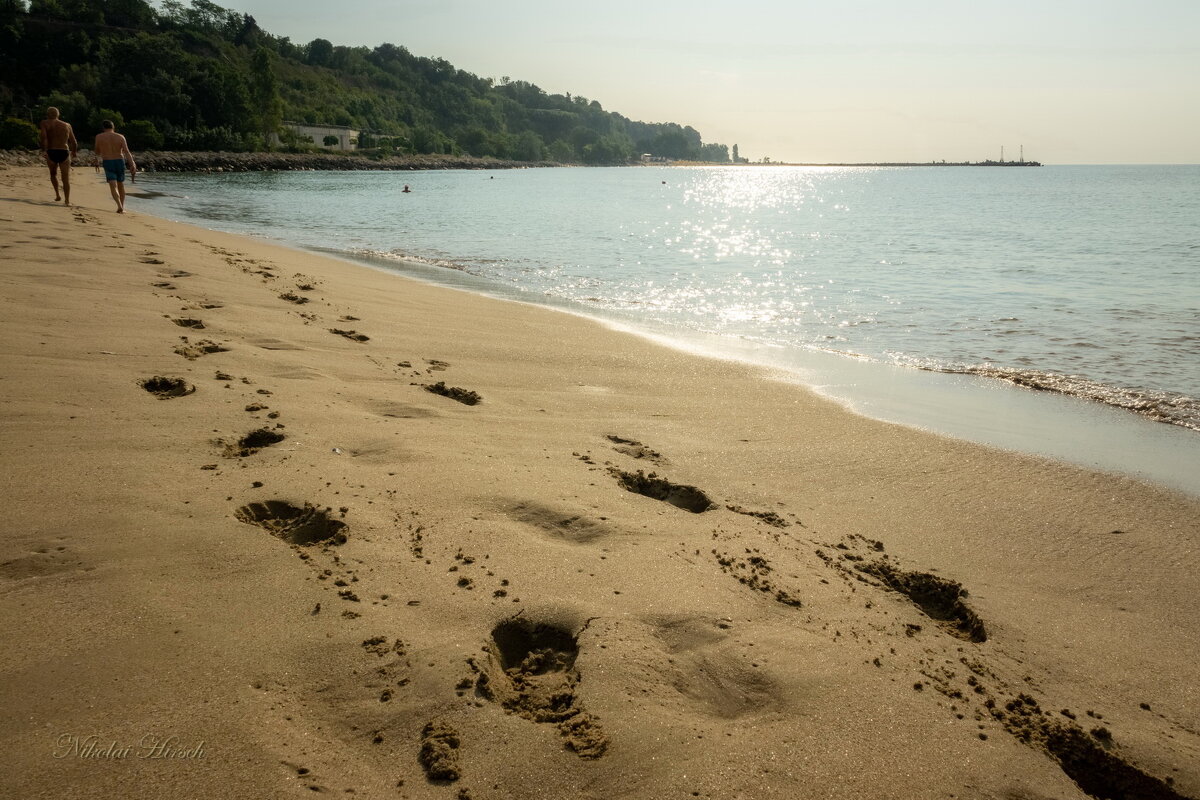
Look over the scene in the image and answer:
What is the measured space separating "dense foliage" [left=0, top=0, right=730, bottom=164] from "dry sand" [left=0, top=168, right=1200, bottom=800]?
73988mm

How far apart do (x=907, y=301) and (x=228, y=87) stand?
86.3 meters

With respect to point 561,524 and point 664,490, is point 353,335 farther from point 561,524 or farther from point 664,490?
point 561,524

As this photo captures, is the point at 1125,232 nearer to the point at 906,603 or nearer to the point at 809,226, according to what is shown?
the point at 809,226

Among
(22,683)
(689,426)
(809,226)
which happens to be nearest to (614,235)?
(809,226)

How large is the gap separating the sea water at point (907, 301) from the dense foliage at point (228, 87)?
6027cm

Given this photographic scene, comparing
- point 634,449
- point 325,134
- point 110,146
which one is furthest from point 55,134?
point 325,134

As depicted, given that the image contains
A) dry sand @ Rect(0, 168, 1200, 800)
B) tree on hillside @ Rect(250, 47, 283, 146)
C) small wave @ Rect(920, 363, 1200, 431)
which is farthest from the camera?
tree on hillside @ Rect(250, 47, 283, 146)

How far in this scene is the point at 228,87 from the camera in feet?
253

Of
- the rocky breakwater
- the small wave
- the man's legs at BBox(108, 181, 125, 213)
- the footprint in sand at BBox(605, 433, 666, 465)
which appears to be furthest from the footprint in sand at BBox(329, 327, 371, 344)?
the rocky breakwater

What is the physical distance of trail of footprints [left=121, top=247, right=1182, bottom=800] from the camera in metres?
2.02

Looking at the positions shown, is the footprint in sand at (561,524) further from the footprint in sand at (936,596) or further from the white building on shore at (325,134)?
the white building on shore at (325,134)

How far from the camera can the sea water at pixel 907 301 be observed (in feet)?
18.6

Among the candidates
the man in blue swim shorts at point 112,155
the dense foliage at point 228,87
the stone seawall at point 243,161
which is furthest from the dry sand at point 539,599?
the dense foliage at point 228,87

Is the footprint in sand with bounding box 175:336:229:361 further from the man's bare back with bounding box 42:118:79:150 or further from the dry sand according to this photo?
the man's bare back with bounding box 42:118:79:150
